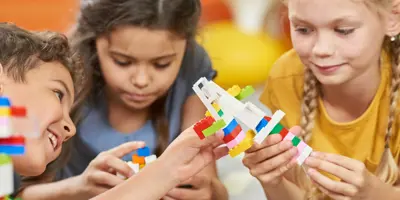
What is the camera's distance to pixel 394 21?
114 centimetres

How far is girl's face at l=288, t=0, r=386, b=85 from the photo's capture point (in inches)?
42.4

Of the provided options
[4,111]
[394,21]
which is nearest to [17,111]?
[4,111]

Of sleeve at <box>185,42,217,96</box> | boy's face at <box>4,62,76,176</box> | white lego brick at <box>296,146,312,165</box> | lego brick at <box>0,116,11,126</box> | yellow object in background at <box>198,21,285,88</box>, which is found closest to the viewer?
lego brick at <box>0,116,11,126</box>

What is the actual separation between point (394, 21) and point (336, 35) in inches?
5.0

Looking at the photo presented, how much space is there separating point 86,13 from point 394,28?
1.98 ft

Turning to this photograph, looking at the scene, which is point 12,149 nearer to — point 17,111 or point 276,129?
point 17,111

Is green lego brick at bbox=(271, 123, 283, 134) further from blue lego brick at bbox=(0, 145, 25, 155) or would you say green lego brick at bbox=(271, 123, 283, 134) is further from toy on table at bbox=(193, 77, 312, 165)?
blue lego brick at bbox=(0, 145, 25, 155)

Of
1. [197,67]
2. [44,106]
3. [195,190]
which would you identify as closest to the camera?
[44,106]

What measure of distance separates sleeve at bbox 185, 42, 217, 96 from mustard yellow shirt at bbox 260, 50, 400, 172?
17 centimetres

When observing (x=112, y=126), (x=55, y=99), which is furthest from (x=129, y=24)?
(x=55, y=99)

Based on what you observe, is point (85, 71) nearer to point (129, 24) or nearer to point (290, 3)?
point (129, 24)

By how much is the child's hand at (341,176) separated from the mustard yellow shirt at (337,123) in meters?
0.19

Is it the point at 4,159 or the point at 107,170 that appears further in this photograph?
the point at 107,170

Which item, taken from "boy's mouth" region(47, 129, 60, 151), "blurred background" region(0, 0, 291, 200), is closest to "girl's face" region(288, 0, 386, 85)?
"boy's mouth" region(47, 129, 60, 151)
